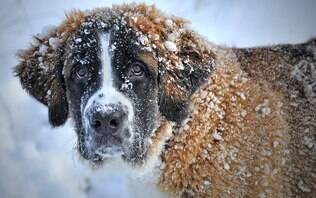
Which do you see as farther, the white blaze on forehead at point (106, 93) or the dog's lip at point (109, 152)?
the dog's lip at point (109, 152)

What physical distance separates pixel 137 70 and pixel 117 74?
0.16m

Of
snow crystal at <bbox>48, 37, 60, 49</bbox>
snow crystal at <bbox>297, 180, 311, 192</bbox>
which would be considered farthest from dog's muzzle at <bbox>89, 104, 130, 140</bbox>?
snow crystal at <bbox>297, 180, 311, 192</bbox>

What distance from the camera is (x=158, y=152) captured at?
389 cm

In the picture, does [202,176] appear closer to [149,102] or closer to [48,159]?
[149,102]

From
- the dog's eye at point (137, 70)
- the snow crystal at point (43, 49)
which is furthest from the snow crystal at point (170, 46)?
Answer: the snow crystal at point (43, 49)

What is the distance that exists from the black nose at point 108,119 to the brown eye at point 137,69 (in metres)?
0.35

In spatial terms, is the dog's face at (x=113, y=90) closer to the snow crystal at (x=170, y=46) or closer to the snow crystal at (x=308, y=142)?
the snow crystal at (x=170, y=46)

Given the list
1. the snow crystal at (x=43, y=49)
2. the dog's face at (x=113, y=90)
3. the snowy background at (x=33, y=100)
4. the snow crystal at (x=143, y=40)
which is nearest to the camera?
the dog's face at (x=113, y=90)

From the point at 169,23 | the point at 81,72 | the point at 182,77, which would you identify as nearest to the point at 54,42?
the point at 81,72

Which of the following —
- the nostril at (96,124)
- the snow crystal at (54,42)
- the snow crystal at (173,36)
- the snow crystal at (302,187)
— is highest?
the snow crystal at (173,36)

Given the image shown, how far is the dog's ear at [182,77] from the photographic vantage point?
151 inches

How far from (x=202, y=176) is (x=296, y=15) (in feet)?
10.7

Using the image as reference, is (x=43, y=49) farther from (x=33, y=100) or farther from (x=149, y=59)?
(x=33, y=100)

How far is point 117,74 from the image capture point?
11.9ft
